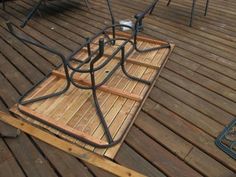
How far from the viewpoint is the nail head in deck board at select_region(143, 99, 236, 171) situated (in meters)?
2.03

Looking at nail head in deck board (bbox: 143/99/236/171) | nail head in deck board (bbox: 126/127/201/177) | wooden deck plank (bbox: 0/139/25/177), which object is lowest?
wooden deck plank (bbox: 0/139/25/177)

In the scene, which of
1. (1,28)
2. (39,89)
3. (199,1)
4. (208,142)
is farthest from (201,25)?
(1,28)

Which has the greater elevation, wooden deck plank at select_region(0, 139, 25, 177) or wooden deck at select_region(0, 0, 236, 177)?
wooden deck at select_region(0, 0, 236, 177)

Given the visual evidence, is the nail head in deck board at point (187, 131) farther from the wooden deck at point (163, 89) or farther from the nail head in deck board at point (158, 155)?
the nail head in deck board at point (158, 155)

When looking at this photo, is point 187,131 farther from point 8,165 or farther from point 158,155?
point 8,165

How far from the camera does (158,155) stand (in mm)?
2059

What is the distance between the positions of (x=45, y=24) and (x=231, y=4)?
3.70m

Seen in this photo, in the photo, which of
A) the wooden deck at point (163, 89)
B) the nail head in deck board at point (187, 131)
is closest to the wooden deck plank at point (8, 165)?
the wooden deck at point (163, 89)

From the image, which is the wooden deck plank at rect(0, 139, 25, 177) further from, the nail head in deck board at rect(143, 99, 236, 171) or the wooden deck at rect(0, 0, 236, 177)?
the nail head in deck board at rect(143, 99, 236, 171)

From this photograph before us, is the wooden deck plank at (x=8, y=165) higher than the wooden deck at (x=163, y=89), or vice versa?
the wooden deck at (x=163, y=89)

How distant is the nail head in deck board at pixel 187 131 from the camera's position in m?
2.03

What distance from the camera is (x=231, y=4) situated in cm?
492

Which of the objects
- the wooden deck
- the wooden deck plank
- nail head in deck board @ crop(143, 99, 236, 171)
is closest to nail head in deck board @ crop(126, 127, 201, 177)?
the wooden deck

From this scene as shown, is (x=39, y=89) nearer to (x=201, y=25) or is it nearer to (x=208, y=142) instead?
(x=208, y=142)
